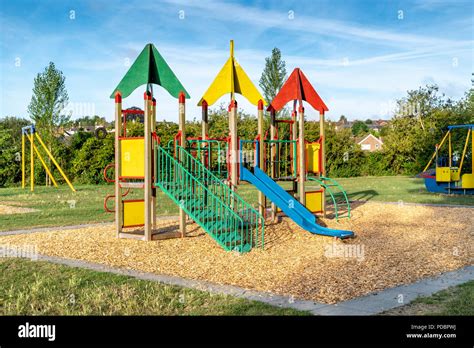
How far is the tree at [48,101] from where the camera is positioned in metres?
32.7

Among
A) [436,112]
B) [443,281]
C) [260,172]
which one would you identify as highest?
[436,112]

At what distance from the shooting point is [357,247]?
32.9 ft

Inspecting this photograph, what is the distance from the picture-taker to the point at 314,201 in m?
13.8

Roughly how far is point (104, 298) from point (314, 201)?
27.5ft

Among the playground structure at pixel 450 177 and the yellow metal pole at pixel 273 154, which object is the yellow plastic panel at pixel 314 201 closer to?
the yellow metal pole at pixel 273 154

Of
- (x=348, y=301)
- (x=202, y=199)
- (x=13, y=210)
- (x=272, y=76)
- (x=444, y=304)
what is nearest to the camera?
(x=444, y=304)

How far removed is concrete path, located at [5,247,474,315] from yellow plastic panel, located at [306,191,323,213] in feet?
18.2

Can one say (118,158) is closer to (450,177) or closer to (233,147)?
(233,147)

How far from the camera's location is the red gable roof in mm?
13336

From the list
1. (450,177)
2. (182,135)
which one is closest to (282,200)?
(182,135)

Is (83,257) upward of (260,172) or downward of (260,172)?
downward

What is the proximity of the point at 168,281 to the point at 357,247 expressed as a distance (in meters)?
4.26
